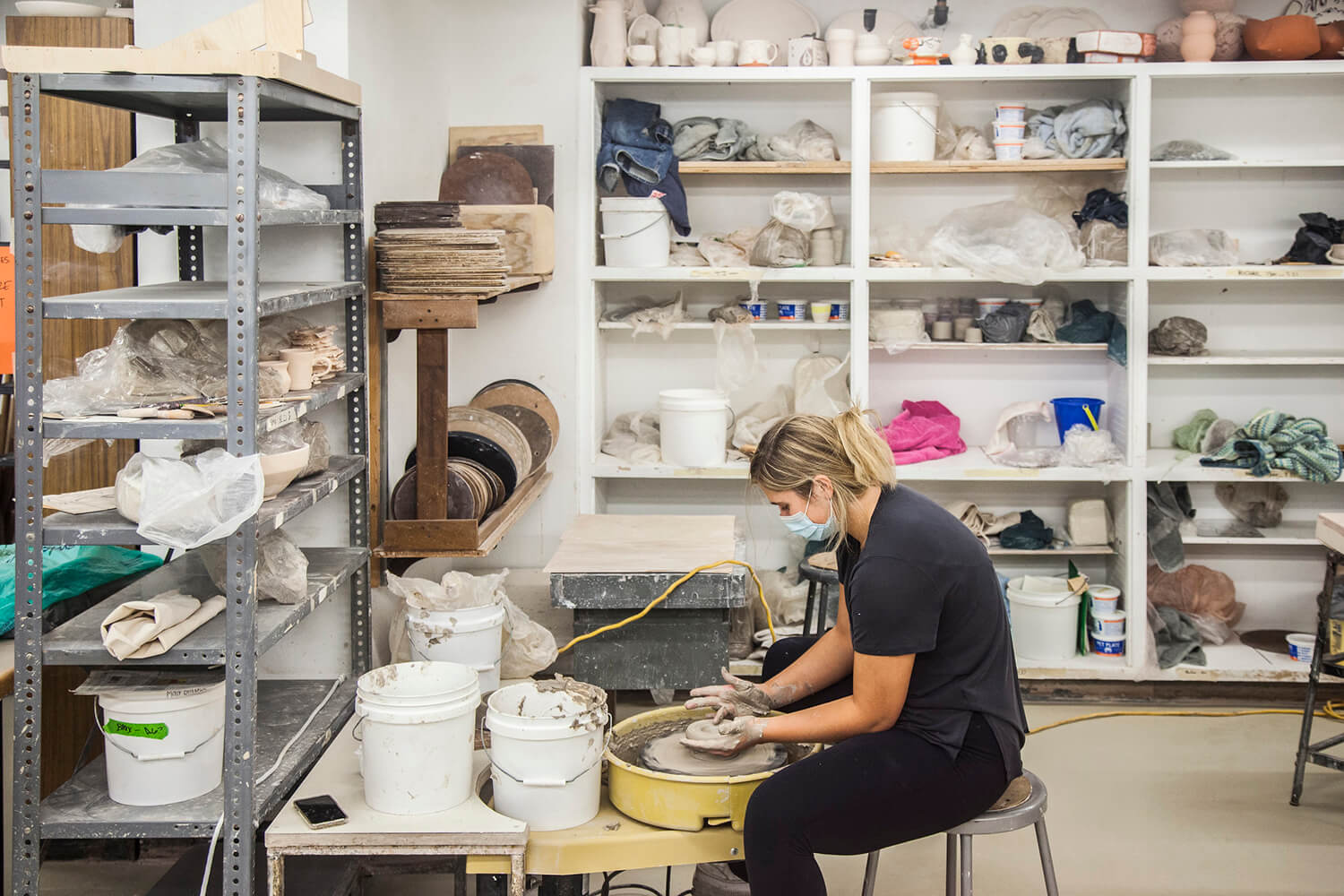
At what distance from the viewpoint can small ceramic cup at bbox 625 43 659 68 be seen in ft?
15.4

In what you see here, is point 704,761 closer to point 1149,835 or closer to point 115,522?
point 115,522

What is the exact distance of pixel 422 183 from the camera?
4270mm

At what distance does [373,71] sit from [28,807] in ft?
6.80

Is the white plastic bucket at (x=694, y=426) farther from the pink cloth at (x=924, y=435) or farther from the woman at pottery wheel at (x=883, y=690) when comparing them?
the woman at pottery wheel at (x=883, y=690)

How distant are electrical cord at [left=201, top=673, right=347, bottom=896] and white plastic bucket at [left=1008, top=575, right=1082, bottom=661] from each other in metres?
2.67

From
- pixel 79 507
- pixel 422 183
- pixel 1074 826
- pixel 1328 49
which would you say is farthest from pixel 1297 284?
pixel 79 507

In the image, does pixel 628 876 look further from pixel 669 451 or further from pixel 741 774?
pixel 669 451

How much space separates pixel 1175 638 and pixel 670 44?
296cm

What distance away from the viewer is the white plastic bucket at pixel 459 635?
3285mm

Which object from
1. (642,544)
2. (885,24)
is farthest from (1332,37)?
(642,544)

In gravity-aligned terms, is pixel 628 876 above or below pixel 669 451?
below

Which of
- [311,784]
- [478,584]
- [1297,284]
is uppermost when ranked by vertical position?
[1297,284]

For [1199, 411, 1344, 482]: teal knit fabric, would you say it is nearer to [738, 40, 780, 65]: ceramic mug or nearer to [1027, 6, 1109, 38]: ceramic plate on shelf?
[1027, 6, 1109, 38]: ceramic plate on shelf

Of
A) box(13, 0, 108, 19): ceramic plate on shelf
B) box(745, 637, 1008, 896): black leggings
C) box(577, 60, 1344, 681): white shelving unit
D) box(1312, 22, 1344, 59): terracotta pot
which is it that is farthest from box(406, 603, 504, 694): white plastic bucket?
box(1312, 22, 1344, 59): terracotta pot
